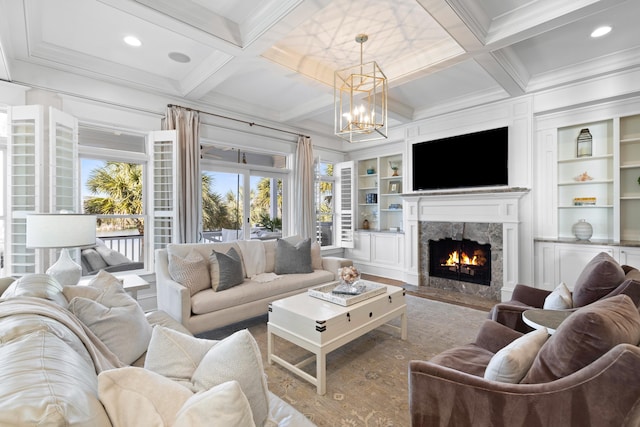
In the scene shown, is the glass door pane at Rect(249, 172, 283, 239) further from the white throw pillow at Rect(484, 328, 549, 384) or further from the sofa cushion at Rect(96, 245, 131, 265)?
the white throw pillow at Rect(484, 328, 549, 384)

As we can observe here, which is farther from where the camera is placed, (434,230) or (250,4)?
(434,230)

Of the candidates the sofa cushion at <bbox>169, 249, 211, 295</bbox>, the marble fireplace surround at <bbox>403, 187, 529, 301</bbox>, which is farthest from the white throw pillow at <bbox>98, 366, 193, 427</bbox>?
the marble fireplace surround at <bbox>403, 187, 529, 301</bbox>

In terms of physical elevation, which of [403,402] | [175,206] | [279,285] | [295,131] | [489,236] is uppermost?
[295,131]

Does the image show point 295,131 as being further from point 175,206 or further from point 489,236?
point 489,236

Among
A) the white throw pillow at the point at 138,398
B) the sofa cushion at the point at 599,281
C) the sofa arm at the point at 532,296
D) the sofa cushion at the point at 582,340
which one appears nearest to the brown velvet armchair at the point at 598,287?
the sofa cushion at the point at 599,281

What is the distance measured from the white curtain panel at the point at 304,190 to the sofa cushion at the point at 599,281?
3973 mm

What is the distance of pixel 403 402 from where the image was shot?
2039 millimetres

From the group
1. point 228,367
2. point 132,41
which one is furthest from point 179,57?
point 228,367

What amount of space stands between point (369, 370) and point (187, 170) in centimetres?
324

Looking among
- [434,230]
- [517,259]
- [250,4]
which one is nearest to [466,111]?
[434,230]

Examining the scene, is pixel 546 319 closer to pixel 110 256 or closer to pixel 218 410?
pixel 218 410

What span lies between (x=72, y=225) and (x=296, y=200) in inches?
140

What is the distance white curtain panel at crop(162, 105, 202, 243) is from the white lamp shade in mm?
1608

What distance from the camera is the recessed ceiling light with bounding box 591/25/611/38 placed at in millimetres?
2855
